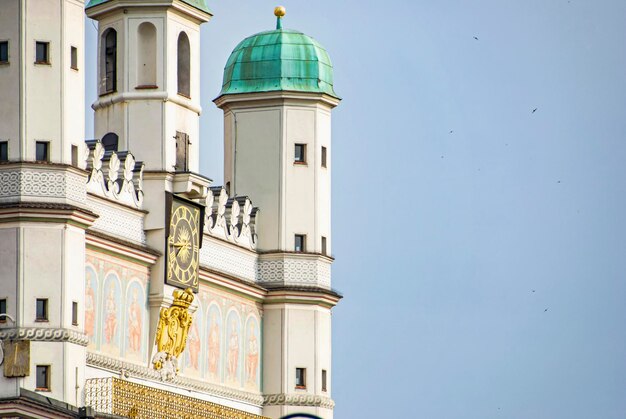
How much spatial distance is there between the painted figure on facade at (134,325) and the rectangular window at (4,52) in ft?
26.6

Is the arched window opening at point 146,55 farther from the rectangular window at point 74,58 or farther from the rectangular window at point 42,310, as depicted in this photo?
the rectangular window at point 42,310

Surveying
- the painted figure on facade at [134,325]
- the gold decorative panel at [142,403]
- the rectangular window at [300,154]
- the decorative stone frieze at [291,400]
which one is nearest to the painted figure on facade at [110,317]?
the painted figure on facade at [134,325]

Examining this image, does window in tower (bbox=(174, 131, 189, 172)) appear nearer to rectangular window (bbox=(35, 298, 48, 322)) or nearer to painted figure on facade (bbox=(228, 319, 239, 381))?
painted figure on facade (bbox=(228, 319, 239, 381))

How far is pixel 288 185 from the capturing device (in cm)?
8244

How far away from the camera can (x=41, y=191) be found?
67812mm

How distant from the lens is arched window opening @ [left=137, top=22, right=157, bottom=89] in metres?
76.2

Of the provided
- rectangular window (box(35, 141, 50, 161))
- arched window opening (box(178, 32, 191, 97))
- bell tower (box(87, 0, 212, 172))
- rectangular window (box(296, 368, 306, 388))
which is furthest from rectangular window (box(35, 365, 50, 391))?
rectangular window (box(296, 368, 306, 388))

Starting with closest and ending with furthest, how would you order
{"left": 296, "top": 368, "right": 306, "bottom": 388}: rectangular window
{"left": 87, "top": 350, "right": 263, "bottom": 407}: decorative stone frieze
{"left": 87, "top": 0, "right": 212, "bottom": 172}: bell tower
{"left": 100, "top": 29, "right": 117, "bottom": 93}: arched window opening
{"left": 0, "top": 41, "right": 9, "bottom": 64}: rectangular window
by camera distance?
{"left": 0, "top": 41, "right": 9, "bottom": 64}: rectangular window
{"left": 87, "top": 350, "right": 263, "bottom": 407}: decorative stone frieze
{"left": 87, "top": 0, "right": 212, "bottom": 172}: bell tower
{"left": 100, "top": 29, "right": 117, "bottom": 93}: arched window opening
{"left": 296, "top": 368, "right": 306, "bottom": 388}: rectangular window

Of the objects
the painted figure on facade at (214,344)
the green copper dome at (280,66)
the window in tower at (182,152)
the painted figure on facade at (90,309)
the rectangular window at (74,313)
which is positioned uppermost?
the green copper dome at (280,66)

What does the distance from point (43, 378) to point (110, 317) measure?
503 cm

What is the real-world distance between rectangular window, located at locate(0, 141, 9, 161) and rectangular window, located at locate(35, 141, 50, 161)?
712 mm

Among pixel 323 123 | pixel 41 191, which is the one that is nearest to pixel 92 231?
pixel 41 191

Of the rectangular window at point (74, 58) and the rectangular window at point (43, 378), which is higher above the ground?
the rectangular window at point (74, 58)

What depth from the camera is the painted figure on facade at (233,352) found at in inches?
3118
